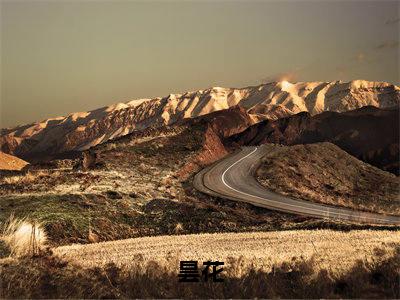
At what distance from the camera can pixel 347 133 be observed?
123312 mm

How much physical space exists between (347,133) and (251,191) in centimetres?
6644

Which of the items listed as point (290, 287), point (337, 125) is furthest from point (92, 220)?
point (337, 125)

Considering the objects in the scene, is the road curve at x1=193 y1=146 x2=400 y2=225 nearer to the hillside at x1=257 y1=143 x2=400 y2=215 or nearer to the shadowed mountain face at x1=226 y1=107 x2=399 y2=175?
the hillside at x1=257 y1=143 x2=400 y2=215

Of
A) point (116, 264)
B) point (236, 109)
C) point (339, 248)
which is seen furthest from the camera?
point (236, 109)

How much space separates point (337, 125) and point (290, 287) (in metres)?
112

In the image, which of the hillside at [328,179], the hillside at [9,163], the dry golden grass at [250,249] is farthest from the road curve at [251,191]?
the hillside at [9,163]

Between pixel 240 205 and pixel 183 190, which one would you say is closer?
pixel 240 205

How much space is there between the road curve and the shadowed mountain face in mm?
32392

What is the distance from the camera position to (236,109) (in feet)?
496

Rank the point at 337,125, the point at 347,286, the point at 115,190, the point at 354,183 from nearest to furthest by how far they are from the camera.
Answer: the point at 347,286, the point at 115,190, the point at 354,183, the point at 337,125

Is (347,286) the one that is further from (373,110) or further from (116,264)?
(373,110)

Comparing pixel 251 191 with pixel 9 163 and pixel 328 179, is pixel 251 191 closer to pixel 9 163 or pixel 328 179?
pixel 328 179

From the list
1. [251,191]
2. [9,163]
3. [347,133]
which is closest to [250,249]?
[251,191]

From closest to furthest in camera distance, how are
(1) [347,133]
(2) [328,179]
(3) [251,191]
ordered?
1. (3) [251,191]
2. (2) [328,179]
3. (1) [347,133]
